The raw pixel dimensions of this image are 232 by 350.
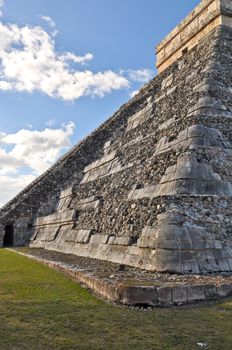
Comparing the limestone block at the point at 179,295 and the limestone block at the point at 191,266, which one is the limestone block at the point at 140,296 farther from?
the limestone block at the point at 191,266

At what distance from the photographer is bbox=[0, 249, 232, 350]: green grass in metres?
3.83

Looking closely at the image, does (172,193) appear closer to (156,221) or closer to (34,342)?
(156,221)

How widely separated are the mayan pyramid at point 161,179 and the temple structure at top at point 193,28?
5 cm

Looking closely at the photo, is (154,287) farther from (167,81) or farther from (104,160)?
(167,81)

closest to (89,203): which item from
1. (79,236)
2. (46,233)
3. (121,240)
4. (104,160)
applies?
(79,236)

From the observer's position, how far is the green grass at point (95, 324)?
3.83 m

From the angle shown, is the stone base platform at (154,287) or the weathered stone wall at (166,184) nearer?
the stone base platform at (154,287)

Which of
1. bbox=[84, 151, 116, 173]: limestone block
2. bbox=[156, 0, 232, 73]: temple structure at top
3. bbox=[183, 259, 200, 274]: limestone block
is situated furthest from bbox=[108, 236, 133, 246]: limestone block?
bbox=[156, 0, 232, 73]: temple structure at top

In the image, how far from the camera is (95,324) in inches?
175

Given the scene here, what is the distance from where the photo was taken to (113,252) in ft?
28.6

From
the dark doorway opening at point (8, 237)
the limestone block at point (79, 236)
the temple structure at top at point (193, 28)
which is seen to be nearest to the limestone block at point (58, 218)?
the limestone block at point (79, 236)

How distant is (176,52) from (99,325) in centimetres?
1573

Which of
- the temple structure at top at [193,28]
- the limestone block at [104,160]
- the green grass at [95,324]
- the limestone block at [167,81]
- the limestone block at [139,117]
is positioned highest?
the temple structure at top at [193,28]

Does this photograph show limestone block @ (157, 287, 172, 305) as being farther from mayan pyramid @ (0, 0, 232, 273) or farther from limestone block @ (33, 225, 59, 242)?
limestone block @ (33, 225, 59, 242)
